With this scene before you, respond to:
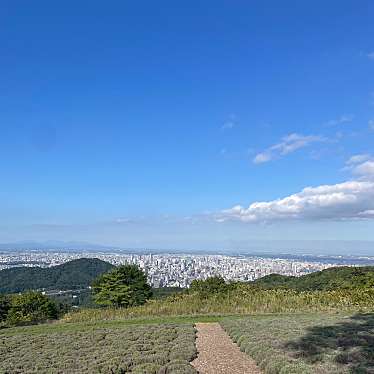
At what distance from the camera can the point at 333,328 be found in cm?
1395

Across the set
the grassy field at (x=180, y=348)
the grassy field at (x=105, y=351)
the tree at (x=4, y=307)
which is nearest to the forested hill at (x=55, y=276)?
the tree at (x=4, y=307)

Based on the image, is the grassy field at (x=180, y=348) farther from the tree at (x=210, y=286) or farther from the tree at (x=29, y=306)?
the tree at (x=29, y=306)

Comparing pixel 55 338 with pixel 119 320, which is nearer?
pixel 55 338

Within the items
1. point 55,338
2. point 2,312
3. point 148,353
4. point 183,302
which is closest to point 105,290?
point 183,302

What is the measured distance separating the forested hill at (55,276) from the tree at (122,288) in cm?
7141

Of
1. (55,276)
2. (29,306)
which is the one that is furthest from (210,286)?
(55,276)

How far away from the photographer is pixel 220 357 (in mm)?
11508

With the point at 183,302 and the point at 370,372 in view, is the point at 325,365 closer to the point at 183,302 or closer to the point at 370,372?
the point at 370,372

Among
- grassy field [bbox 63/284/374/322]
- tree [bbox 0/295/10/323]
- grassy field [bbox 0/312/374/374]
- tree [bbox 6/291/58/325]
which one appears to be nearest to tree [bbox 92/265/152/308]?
tree [bbox 6/291/58/325]

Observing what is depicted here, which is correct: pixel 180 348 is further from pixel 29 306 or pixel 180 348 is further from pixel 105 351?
pixel 29 306

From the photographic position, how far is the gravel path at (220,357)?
33.2 feet

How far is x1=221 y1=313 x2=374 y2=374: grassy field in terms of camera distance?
9.23m

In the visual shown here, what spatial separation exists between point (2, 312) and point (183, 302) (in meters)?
30.2

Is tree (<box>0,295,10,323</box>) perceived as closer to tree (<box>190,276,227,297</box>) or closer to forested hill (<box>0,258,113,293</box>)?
tree (<box>190,276,227,297</box>)
